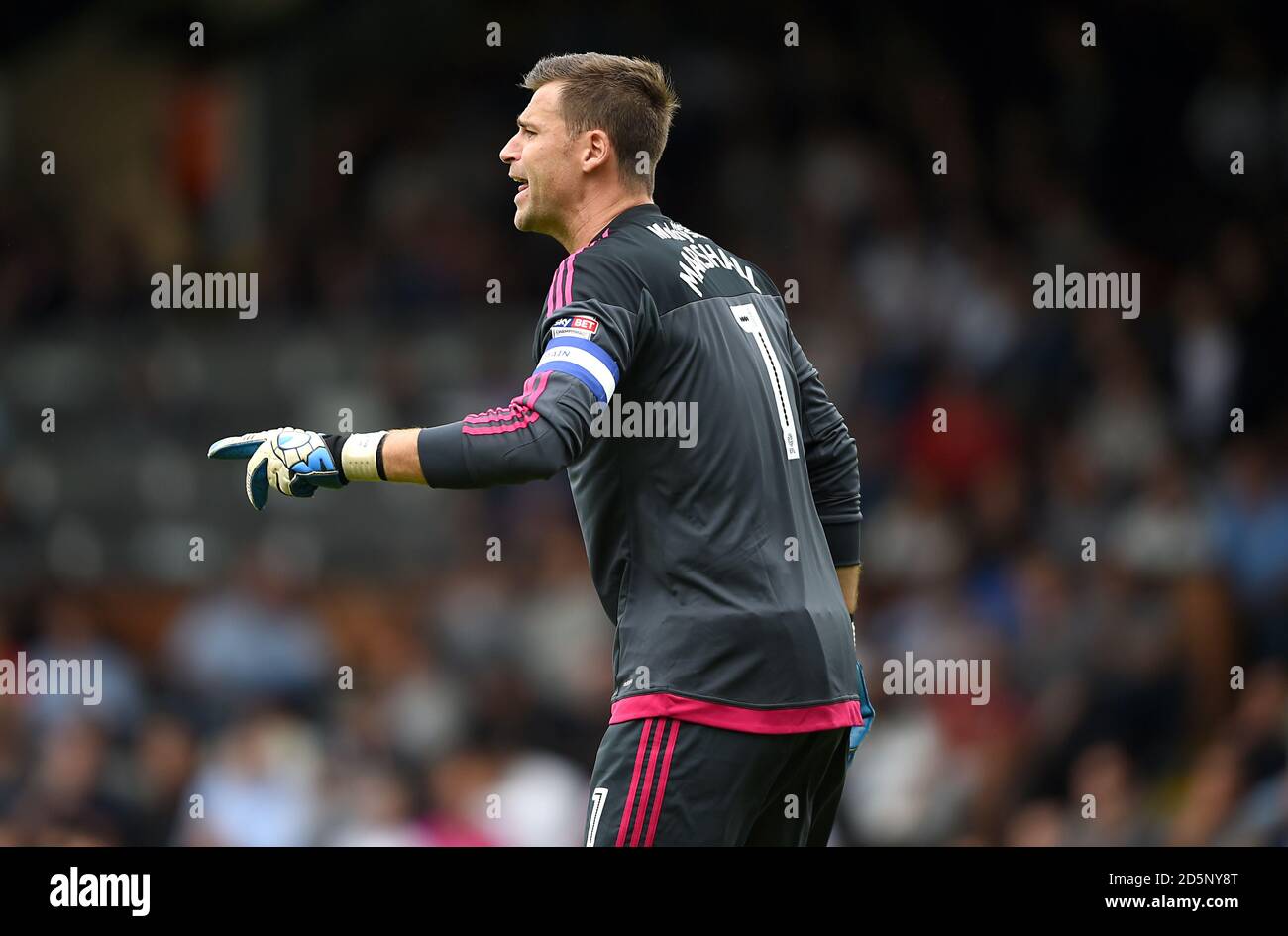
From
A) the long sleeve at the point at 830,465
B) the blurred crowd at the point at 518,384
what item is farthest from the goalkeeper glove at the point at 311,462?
the blurred crowd at the point at 518,384

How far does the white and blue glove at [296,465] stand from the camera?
12.2ft

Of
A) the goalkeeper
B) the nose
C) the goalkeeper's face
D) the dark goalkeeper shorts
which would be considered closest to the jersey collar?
the goalkeeper

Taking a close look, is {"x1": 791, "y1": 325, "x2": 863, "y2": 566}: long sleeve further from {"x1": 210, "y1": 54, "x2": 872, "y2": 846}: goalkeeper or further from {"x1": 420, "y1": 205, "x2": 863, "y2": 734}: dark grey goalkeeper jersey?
{"x1": 420, "y1": 205, "x2": 863, "y2": 734}: dark grey goalkeeper jersey

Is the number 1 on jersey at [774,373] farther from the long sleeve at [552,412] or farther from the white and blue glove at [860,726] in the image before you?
the white and blue glove at [860,726]

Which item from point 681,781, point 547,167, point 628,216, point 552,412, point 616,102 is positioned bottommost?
point 681,781

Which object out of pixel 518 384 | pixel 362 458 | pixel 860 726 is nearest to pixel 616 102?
pixel 362 458

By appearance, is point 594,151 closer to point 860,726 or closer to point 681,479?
point 681,479

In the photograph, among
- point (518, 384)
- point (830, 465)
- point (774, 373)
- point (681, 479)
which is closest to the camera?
point (681, 479)

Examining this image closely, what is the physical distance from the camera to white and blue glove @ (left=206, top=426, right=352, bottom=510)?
3.72 m

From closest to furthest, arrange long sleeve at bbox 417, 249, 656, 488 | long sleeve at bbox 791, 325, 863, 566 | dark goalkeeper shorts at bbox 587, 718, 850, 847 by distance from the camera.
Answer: long sleeve at bbox 417, 249, 656, 488
dark goalkeeper shorts at bbox 587, 718, 850, 847
long sleeve at bbox 791, 325, 863, 566

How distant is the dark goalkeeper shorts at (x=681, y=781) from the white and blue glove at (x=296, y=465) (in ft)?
2.89

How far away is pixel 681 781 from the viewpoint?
3.74 m

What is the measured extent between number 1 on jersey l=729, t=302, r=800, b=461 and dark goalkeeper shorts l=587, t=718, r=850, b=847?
0.71 metres

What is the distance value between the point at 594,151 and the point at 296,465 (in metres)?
1.14
